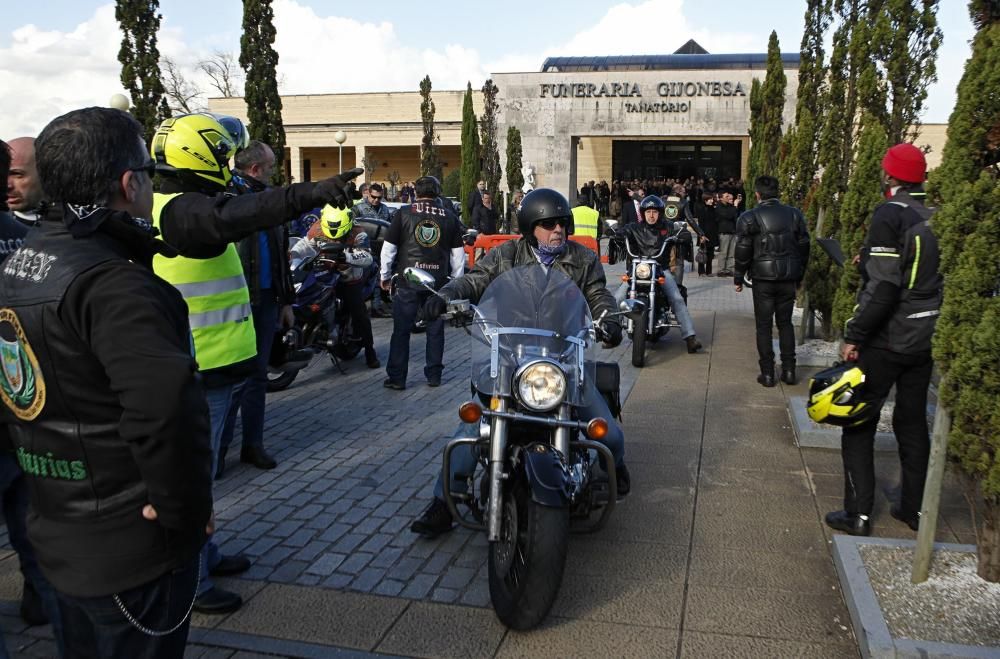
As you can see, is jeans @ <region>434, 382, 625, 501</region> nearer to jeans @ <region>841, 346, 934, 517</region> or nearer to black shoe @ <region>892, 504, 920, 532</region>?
jeans @ <region>841, 346, 934, 517</region>

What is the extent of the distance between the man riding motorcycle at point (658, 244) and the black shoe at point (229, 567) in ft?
21.9

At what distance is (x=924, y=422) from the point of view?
4.48 metres

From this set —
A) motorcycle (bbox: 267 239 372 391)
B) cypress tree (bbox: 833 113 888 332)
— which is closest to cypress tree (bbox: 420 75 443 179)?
motorcycle (bbox: 267 239 372 391)

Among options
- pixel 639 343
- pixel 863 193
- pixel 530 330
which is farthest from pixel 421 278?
pixel 639 343

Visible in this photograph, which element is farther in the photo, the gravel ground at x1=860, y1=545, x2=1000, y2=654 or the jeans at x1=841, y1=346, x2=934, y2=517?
the jeans at x1=841, y1=346, x2=934, y2=517

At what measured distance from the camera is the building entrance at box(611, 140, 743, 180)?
39156 mm

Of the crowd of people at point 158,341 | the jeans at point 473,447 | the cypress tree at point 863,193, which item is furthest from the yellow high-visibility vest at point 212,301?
the cypress tree at point 863,193

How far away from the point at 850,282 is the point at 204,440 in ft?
19.8

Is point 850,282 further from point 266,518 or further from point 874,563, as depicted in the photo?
point 266,518

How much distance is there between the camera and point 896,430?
14.9 feet

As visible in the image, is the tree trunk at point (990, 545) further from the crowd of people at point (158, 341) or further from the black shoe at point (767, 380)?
the black shoe at point (767, 380)

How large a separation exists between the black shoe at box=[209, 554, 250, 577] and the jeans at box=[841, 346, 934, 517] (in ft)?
10.1

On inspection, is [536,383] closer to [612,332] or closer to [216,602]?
[612,332]

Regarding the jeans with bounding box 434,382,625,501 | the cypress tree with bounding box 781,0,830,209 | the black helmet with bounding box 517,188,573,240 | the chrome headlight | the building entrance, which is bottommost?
the jeans with bounding box 434,382,625,501
